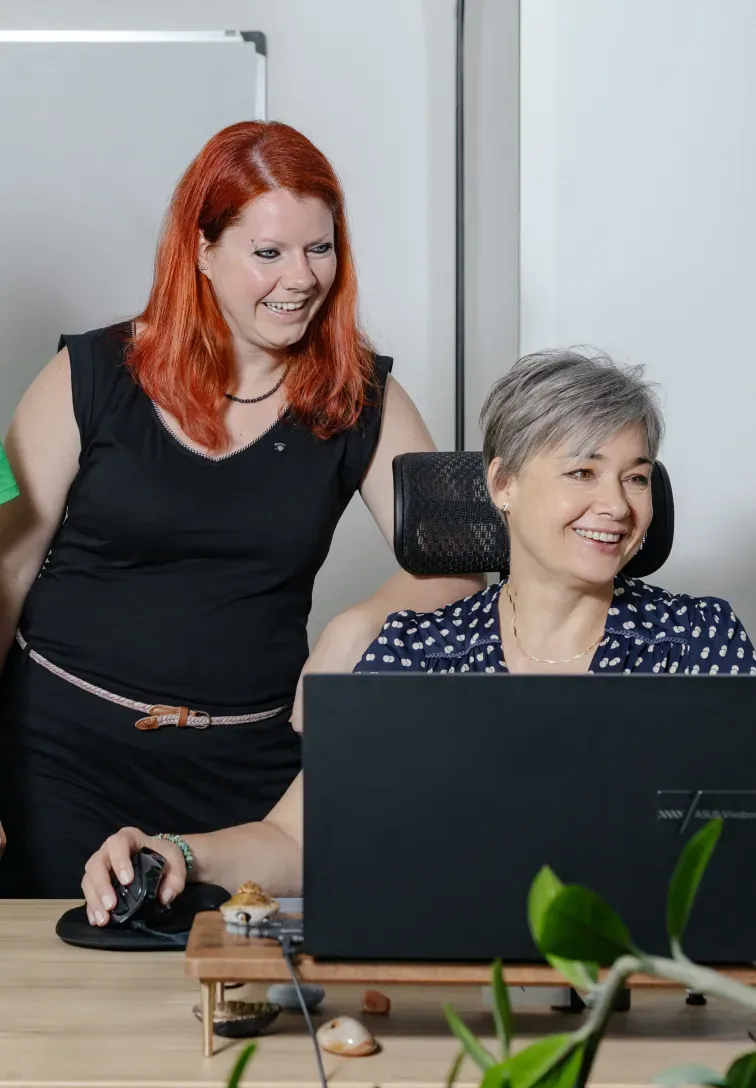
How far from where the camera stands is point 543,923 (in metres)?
0.35

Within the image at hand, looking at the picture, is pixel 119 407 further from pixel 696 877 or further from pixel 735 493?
pixel 696 877

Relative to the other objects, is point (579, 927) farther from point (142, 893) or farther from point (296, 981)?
point (142, 893)

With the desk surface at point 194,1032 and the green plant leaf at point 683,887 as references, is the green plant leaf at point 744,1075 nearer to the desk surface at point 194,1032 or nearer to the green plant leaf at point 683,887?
the green plant leaf at point 683,887

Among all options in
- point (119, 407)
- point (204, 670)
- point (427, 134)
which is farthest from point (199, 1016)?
point (427, 134)

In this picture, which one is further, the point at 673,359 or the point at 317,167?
the point at 673,359

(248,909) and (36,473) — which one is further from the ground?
(36,473)

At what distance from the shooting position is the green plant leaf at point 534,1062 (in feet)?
1.17

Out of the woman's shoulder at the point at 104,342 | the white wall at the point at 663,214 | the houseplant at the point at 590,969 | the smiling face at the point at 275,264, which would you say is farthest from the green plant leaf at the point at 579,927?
the white wall at the point at 663,214

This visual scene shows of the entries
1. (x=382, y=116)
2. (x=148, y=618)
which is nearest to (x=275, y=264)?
(x=148, y=618)

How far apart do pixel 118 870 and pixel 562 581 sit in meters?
0.66

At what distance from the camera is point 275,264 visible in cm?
182

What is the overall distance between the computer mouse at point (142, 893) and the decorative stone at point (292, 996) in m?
0.23

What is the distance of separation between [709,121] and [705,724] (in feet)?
5.74

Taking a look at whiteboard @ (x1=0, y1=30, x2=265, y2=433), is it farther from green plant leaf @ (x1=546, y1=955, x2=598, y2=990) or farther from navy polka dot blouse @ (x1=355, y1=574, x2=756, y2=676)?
green plant leaf @ (x1=546, y1=955, x2=598, y2=990)
